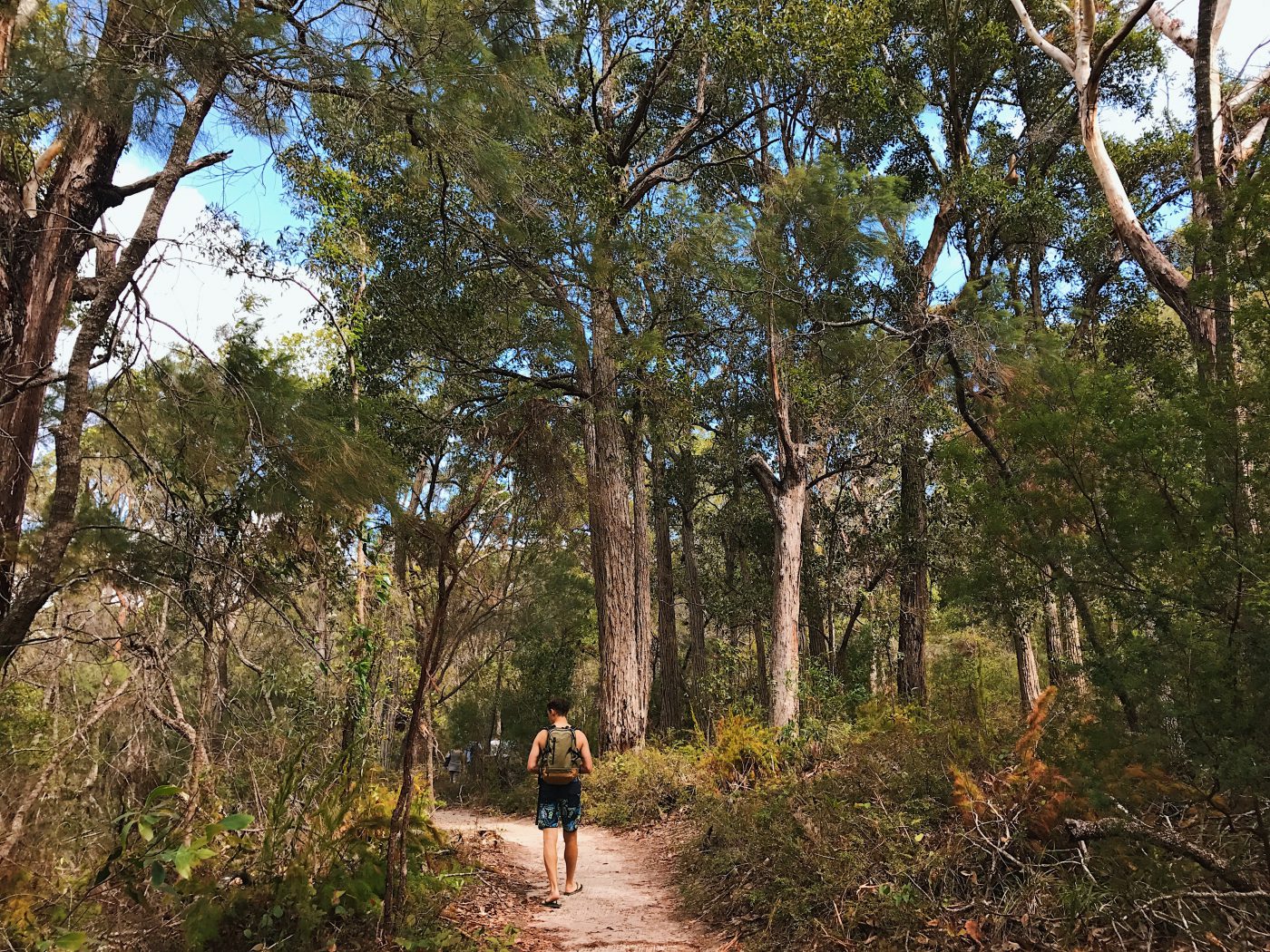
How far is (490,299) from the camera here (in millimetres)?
10203

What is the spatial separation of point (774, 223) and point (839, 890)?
29.5 ft

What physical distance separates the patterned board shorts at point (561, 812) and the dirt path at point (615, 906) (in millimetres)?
546

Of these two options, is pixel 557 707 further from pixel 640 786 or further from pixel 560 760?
pixel 640 786

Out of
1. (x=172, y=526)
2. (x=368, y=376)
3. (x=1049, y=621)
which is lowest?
(x=1049, y=621)

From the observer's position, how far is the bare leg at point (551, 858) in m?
5.48

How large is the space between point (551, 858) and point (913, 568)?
9871mm

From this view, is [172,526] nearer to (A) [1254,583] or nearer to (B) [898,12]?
(A) [1254,583]

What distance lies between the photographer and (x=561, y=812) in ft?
18.3

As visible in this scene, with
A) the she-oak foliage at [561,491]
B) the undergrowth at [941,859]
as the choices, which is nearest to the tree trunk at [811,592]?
the she-oak foliage at [561,491]

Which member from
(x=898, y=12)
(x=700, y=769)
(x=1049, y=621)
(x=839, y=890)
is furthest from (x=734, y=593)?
(x=839, y=890)

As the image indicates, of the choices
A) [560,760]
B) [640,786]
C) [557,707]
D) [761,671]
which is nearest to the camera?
[560,760]

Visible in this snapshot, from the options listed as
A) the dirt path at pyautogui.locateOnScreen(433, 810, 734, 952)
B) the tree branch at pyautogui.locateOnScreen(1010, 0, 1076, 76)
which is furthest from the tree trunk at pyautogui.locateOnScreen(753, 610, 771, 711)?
the tree branch at pyautogui.locateOnScreen(1010, 0, 1076, 76)

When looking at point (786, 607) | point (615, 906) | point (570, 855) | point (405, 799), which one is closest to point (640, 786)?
point (786, 607)

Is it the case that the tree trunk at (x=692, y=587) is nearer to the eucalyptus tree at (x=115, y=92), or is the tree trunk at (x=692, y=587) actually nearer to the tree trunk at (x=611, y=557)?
the tree trunk at (x=611, y=557)
